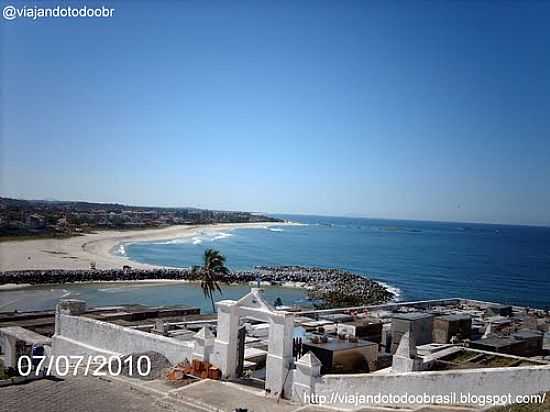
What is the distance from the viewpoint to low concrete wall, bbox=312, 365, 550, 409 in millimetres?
11086

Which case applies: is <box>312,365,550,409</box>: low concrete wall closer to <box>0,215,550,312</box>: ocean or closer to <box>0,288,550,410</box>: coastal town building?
<box>0,288,550,410</box>: coastal town building

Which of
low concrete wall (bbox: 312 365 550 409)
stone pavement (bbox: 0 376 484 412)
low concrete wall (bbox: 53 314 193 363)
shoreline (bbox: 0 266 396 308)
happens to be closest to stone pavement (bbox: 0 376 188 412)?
stone pavement (bbox: 0 376 484 412)

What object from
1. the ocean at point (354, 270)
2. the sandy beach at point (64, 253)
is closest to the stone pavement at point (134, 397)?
the ocean at point (354, 270)

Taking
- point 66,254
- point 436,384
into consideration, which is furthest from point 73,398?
point 66,254

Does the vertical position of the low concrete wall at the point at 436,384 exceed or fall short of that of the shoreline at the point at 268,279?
it exceeds it

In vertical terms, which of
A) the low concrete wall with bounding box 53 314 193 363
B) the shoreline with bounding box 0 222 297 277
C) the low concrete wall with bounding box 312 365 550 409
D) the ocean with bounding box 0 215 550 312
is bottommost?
the ocean with bounding box 0 215 550 312


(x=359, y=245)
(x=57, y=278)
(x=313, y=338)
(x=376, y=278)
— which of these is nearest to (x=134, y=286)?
(x=57, y=278)

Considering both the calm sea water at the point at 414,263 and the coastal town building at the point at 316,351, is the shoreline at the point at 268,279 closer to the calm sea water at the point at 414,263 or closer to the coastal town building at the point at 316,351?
the calm sea water at the point at 414,263

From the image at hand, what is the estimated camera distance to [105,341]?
1978cm

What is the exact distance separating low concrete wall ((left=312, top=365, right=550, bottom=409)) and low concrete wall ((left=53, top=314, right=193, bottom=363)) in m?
5.41

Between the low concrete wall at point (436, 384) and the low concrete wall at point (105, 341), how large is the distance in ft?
17.8

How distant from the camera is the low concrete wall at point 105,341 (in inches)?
705

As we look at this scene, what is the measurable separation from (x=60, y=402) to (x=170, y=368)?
5.36m

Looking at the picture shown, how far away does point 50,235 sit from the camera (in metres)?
93.6
